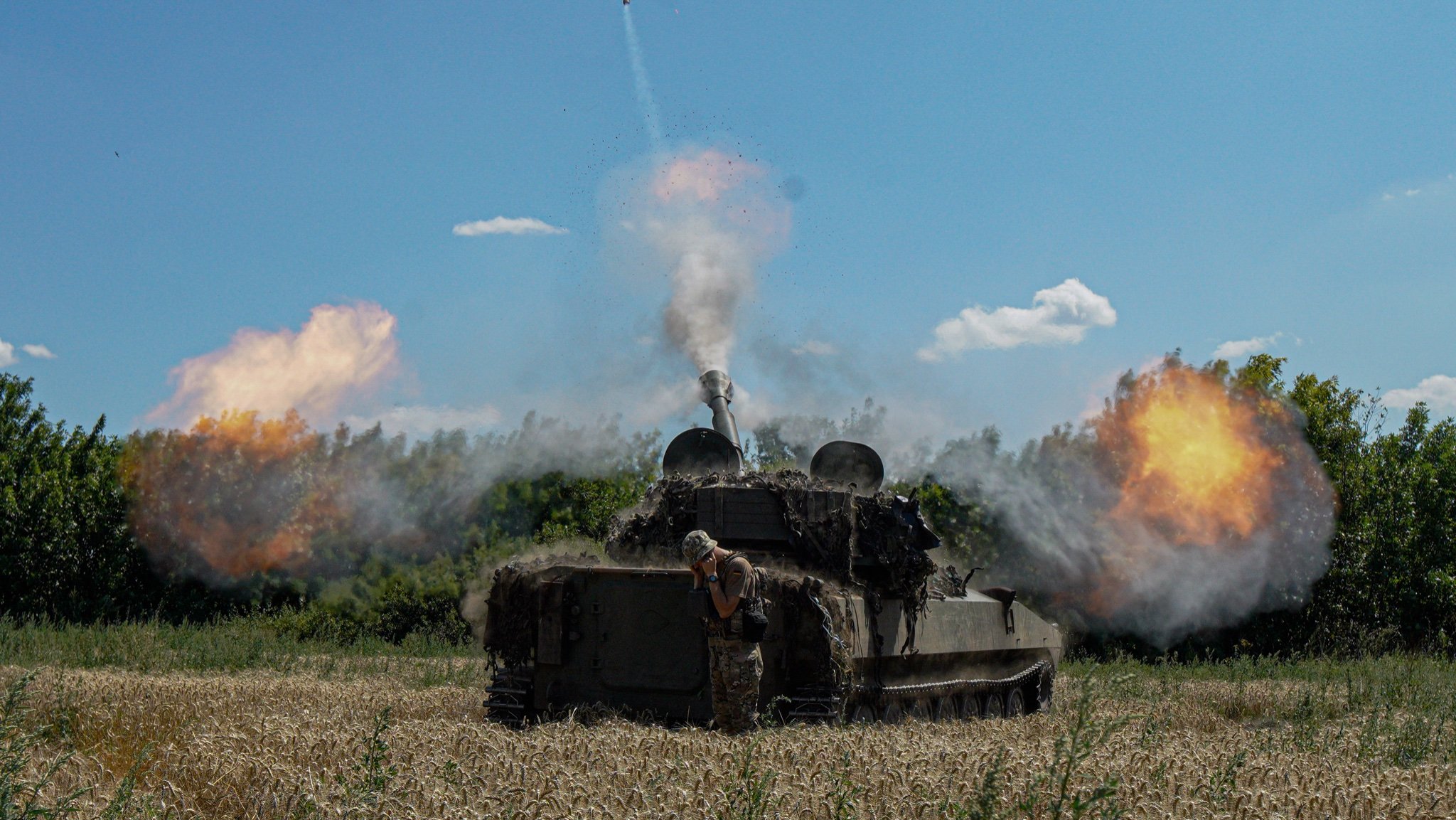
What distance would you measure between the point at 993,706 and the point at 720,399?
15.0 ft

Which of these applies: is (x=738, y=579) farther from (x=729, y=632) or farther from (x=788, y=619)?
(x=788, y=619)

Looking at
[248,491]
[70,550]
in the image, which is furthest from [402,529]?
[70,550]

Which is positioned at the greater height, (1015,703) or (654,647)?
(654,647)

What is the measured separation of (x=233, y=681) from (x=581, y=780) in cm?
1030

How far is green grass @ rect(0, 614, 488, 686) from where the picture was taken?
18078 mm

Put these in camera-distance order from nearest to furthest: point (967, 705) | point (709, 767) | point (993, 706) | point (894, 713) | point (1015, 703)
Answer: point (709, 767) → point (894, 713) → point (967, 705) → point (993, 706) → point (1015, 703)

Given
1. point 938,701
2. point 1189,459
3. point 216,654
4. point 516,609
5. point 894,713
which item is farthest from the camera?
point 1189,459

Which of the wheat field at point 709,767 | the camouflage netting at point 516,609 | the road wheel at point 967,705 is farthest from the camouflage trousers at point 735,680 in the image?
the road wheel at point 967,705

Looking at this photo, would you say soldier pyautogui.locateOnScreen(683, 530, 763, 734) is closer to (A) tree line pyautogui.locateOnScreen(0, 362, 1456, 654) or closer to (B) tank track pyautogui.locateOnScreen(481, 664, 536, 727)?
(B) tank track pyautogui.locateOnScreen(481, 664, 536, 727)

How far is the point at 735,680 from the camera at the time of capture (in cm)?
1003

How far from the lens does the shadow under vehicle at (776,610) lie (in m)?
10.7

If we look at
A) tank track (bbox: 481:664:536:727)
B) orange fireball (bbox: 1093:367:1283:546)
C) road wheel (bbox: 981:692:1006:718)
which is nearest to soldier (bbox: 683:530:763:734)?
tank track (bbox: 481:664:536:727)

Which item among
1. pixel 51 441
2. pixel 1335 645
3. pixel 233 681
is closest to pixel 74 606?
pixel 51 441

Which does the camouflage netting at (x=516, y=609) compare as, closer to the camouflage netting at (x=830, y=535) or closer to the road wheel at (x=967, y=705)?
the camouflage netting at (x=830, y=535)
